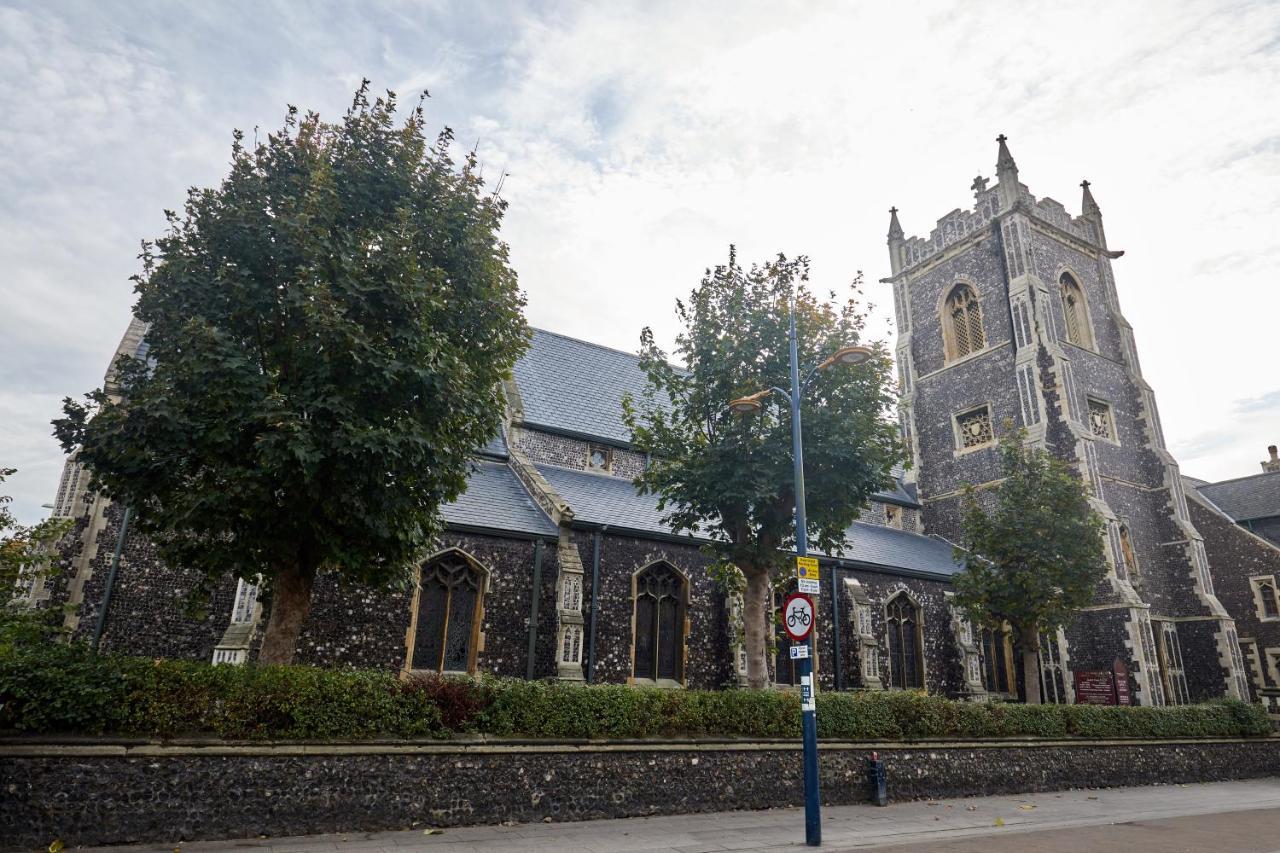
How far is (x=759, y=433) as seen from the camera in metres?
17.6

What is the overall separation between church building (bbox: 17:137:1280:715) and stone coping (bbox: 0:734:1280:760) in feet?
15.0

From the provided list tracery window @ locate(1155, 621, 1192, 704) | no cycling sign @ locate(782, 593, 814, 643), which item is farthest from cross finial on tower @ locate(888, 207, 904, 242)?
no cycling sign @ locate(782, 593, 814, 643)

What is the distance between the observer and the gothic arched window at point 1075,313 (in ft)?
108

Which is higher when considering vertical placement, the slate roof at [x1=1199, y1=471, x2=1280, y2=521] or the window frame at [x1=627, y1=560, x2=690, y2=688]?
Result: the slate roof at [x1=1199, y1=471, x2=1280, y2=521]

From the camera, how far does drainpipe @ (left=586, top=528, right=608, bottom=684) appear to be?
741 inches

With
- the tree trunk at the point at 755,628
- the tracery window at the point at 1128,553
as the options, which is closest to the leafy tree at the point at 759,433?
the tree trunk at the point at 755,628

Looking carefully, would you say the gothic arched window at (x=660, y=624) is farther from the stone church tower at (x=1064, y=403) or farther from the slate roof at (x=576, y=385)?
the stone church tower at (x=1064, y=403)

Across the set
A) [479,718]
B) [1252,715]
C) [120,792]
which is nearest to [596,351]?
[479,718]

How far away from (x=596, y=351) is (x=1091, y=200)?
87.5 ft

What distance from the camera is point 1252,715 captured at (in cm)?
2416

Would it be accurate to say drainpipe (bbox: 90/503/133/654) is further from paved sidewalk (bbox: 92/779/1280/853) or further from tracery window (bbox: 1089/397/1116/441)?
tracery window (bbox: 1089/397/1116/441)

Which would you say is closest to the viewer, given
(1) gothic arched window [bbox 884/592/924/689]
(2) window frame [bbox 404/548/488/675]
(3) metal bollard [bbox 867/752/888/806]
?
(3) metal bollard [bbox 867/752/888/806]

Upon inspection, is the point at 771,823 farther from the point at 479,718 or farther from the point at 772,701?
the point at 479,718

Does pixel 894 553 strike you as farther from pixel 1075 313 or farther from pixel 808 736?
pixel 808 736
